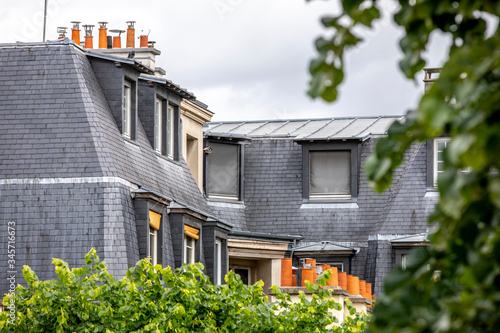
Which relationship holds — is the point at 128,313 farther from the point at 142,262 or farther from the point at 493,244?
the point at 493,244

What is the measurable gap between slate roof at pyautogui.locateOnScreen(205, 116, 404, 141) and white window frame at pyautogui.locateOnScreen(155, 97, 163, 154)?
23.8 ft

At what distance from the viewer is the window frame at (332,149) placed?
43375mm

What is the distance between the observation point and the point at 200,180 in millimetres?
41438

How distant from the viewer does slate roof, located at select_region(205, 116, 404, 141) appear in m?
44.2

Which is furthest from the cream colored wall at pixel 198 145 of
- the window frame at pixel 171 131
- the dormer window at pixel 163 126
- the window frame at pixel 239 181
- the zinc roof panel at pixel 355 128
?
the zinc roof panel at pixel 355 128

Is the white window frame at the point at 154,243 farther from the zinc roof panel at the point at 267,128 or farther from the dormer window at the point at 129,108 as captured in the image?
the zinc roof panel at the point at 267,128

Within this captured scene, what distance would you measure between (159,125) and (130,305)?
35.8 feet

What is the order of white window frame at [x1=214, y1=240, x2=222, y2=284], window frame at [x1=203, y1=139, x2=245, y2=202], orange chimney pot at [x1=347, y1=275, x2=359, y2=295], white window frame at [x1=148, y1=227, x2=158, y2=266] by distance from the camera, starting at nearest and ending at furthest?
white window frame at [x1=148, y1=227, x2=158, y2=266] < white window frame at [x1=214, y1=240, x2=222, y2=284] < orange chimney pot at [x1=347, y1=275, x2=359, y2=295] < window frame at [x1=203, y1=139, x2=245, y2=202]

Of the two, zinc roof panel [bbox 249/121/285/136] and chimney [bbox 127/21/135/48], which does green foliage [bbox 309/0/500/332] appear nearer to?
chimney [bbox 127/21/135/48]

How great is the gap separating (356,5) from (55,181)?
24661 mm

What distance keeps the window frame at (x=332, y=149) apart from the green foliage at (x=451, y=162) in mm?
38036

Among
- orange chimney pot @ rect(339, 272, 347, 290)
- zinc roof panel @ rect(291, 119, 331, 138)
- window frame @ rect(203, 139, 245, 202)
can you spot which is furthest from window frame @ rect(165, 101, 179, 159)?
zinc roof panel @ rect(291, 119, 331, 138)

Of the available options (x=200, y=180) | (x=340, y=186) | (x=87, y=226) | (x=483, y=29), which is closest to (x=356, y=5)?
(x=483, y=29)

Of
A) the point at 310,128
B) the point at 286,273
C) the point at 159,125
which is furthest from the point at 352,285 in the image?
the point at 310,128
